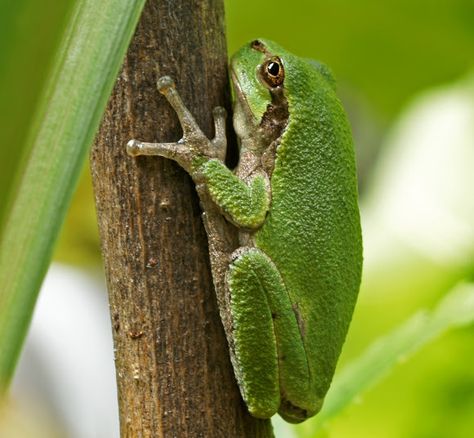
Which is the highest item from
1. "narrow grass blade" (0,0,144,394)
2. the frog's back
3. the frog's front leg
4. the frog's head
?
"narrow grass blade" (0,0,144,394)

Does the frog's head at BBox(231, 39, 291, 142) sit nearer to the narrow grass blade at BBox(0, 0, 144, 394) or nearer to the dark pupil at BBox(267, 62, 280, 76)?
the dark pupil at BBox(267, 62, 280, 76)

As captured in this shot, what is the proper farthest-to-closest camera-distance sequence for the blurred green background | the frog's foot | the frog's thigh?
the blurred green background
the frog's thigh
the frog's foot

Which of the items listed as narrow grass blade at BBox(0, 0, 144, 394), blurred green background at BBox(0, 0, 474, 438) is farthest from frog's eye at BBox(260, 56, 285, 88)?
narrow grass blade at BBox(0, 0, 144, 394)

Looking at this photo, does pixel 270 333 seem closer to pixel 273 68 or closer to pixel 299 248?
pixel 299 248

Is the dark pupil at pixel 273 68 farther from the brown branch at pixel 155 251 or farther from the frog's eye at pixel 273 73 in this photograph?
the brown branch at pixel 155 251

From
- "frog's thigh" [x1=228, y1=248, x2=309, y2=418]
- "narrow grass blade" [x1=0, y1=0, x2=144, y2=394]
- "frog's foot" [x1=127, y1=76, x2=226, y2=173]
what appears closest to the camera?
"narrow grass blade" [x1=0, y1=0, x2=144, y2=394]

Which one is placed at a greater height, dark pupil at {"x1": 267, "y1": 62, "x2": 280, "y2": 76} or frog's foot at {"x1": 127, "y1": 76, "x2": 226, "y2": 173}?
dark pupil at {"x1": 267, "y1": 62, "x2": 280, "y2": 76}

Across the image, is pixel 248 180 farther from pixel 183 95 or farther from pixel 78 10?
pixel 78 10

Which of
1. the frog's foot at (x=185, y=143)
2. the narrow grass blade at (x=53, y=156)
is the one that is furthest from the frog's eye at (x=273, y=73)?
the narrow grass blade at (x=53, y=156)
